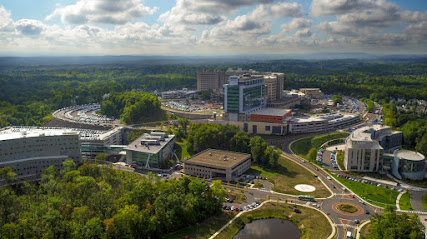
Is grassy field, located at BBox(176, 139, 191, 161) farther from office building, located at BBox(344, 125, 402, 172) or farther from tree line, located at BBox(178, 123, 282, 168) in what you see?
office building, located at BBox(344, 125, 402, 172)

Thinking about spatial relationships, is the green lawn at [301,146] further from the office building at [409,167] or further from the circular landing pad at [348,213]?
the circular landing pad at [348,213]

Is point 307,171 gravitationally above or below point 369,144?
below

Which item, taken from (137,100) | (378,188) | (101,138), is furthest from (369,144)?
(137,100)

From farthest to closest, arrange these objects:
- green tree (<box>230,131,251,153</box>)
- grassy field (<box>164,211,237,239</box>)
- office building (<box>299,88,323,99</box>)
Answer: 1. office building (<box>299,88,323,99</box>)
2. green tree (<box>230,131,251,153</box>)
3. grassy field (<box>164,211,237,239</box>)

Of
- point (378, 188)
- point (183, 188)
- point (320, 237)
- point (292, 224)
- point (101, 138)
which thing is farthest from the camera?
point (101, 138)

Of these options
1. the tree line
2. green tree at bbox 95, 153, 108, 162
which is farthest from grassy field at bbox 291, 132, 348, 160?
green tree at bbox 95, 153, 108, 162

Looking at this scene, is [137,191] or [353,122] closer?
[137,191]

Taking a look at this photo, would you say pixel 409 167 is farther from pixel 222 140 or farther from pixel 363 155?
pixel 222 140

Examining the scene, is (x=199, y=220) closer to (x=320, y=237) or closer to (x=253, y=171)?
(x=320, y=237)
